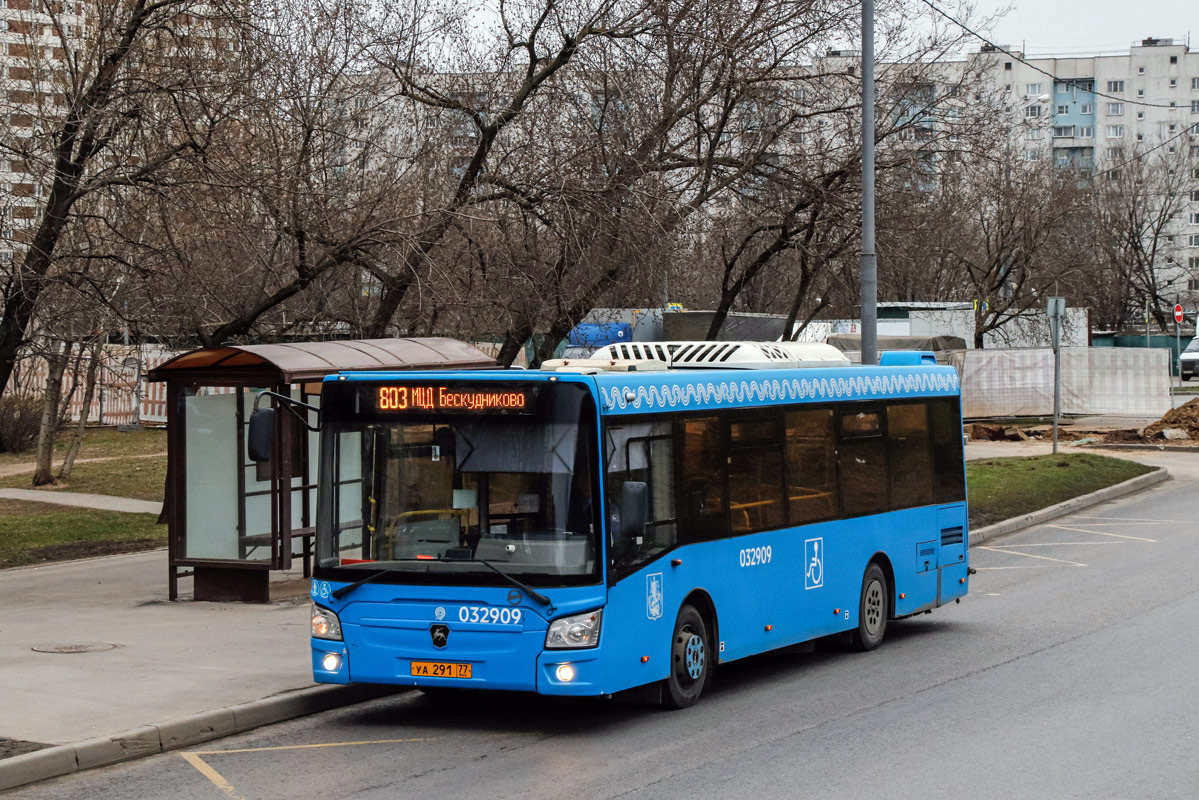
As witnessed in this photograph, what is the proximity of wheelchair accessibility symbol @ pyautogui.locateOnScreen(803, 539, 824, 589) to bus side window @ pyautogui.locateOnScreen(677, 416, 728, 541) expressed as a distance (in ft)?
4.40

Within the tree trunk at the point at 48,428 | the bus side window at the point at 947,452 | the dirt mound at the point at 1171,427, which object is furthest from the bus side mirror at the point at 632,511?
the dirt mound at the point at 1171,427

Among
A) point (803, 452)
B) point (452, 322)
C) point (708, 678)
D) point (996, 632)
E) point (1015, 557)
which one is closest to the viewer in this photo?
point (708, 678)

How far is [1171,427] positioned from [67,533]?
27810mm

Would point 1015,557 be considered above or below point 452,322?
below

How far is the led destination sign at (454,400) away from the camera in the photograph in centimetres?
922

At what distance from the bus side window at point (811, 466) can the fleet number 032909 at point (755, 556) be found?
54 centimetres

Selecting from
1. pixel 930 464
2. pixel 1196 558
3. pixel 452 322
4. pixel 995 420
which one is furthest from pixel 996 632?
pixel 995 420

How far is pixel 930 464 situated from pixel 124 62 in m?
9.92

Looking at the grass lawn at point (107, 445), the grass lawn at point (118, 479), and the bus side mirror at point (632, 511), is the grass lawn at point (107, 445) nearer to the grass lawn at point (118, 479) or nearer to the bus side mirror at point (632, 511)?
the grass lawn at point (118, 479)

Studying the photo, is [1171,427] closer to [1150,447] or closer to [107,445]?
[1150,447]

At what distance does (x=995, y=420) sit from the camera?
4256 cm

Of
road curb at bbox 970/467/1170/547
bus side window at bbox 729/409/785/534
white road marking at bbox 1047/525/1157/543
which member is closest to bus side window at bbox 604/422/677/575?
bus side window at bbox 729/409/785/534

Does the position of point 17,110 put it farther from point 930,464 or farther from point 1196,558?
point 1196,558

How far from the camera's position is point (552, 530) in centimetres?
903
